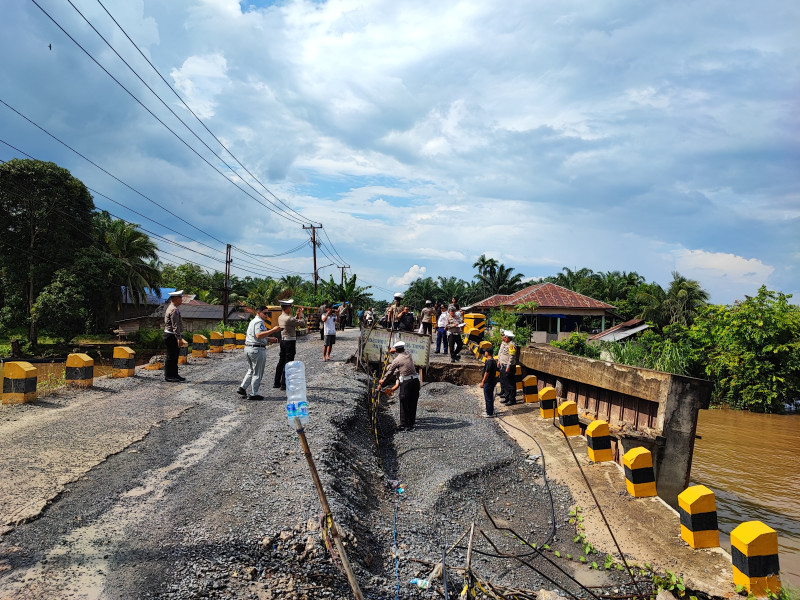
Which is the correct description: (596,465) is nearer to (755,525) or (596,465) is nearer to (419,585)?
(755,525)

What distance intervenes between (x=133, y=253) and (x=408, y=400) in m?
32.1

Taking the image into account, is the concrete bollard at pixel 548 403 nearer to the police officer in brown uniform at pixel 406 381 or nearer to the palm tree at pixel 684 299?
the police officer in brown uniform at pixel 406 381

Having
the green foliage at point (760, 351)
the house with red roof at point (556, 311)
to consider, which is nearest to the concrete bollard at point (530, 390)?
the green foliage at point (760, 351)

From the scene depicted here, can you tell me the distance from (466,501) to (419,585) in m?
2.50

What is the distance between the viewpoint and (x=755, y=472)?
13117 millimetres

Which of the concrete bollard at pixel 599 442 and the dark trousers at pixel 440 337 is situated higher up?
the dark trousers at pixel 440 337

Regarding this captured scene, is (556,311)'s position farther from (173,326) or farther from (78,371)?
(78,371)

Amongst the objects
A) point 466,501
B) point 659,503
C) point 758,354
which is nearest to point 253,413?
point 466,501

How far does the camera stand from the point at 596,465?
7273 millimetres

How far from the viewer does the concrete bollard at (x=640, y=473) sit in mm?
6164

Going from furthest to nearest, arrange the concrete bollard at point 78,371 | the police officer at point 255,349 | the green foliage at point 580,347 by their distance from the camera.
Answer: the green foliage at point 580,347 < the concrete bollard at point 78,371 < the police officer at point 255,349

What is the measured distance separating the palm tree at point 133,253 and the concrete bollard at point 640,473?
3383 centimetres

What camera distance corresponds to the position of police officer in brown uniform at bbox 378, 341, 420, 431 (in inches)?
348

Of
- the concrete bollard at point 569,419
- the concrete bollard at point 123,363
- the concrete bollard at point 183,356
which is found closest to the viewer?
the concrete bollard at point 569,419
